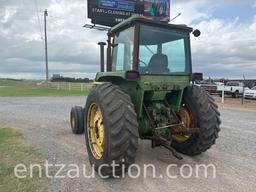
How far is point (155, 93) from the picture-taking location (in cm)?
534

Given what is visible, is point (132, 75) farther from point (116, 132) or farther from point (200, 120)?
point (200, 120)

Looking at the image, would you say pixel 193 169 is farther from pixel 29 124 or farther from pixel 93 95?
pixel 29 124

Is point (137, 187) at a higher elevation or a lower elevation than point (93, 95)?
lower

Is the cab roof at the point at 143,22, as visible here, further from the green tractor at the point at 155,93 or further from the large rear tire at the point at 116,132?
the large rear tire at the point at 116,132

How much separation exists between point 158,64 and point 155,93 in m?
Answer: 0.55

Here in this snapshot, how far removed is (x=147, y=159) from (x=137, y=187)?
1.36 meters

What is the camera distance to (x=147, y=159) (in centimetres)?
569

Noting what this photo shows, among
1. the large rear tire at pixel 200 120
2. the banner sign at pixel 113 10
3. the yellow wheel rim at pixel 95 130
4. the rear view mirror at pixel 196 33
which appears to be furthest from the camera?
the banner sign at pixel 113 10

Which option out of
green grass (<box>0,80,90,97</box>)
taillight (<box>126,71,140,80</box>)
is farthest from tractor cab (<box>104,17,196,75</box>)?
green grass (<box>0,80,90,97</box>)

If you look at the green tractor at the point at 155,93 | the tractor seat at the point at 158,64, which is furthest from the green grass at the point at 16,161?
the tractor seat at the point at 158,64

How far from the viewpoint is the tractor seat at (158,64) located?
17.7 ft

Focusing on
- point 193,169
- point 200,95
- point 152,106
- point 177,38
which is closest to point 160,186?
point 193,169

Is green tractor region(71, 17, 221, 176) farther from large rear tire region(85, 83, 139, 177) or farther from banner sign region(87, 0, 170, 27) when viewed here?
banner sign region(87, 0, 170, 27)

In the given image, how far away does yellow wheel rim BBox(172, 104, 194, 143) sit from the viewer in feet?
18.9
